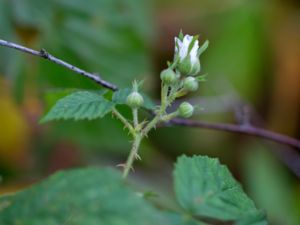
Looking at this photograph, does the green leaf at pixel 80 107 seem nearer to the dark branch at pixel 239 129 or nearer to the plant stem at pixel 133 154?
the plant stem at pixel 133 154

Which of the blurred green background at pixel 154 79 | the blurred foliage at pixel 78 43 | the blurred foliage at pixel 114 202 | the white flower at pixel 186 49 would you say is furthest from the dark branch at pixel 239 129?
the blurred foliage at pixel 114 202

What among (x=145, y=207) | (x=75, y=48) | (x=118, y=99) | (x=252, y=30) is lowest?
(x=145, y=207)

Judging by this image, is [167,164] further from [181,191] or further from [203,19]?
[181,191]

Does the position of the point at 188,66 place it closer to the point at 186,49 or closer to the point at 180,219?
the point at 186,49

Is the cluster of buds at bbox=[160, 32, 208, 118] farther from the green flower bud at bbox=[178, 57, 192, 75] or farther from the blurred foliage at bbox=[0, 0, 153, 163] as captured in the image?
the blurred foliage at bbox=[0, 0, 153, 163]

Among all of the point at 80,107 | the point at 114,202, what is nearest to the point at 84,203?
the point at 114,202

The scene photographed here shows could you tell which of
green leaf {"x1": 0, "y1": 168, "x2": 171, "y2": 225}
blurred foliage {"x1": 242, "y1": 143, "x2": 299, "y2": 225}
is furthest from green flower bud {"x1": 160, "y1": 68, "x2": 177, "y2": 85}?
blurred foliage {"x1": 242, "y1": 143, "x2": 299, "y2": 225}

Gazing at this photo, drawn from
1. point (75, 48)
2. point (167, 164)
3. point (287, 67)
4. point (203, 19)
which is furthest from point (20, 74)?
point (287, 67)
